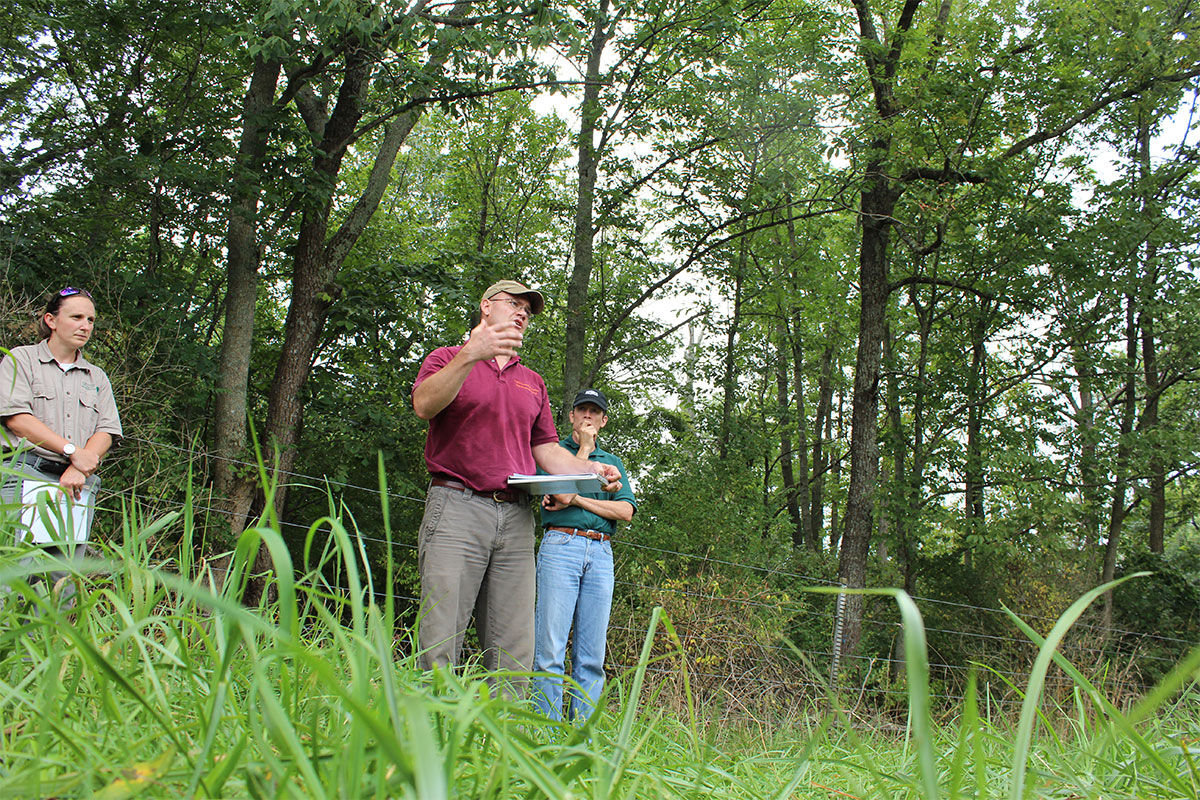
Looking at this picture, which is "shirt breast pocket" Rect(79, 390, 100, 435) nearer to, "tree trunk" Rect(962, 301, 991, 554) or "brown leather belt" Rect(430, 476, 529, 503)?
"brown leather belt" Rect(430, 476, 529, 503)

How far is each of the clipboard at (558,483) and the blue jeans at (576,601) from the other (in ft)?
2.65

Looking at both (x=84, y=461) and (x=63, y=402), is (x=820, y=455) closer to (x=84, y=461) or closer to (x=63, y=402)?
(x=63, y=402)

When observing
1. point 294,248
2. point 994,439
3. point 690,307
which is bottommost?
point 994,439

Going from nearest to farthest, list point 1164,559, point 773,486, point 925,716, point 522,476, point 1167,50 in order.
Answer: point 925,716 < point 522,476 < point 1167,50 < point 1164,559 < point 773,486

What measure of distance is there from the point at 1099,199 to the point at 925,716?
465 inches

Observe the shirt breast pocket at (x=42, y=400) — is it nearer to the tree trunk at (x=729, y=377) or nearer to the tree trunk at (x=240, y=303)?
the tree trunk at (x=240, y=303)

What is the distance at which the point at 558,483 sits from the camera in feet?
9.59

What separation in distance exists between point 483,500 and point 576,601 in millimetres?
957

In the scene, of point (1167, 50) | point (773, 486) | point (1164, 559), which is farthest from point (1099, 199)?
point (773, 486)

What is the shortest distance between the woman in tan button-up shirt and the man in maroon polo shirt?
3.80 ft

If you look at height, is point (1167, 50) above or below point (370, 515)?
above

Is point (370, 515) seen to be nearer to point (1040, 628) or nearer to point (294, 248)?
point (294, 248)

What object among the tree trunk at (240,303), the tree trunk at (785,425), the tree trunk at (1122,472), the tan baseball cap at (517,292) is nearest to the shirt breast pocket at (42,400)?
the tan baseball cap at (517,292)

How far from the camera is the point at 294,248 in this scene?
29.8ft
